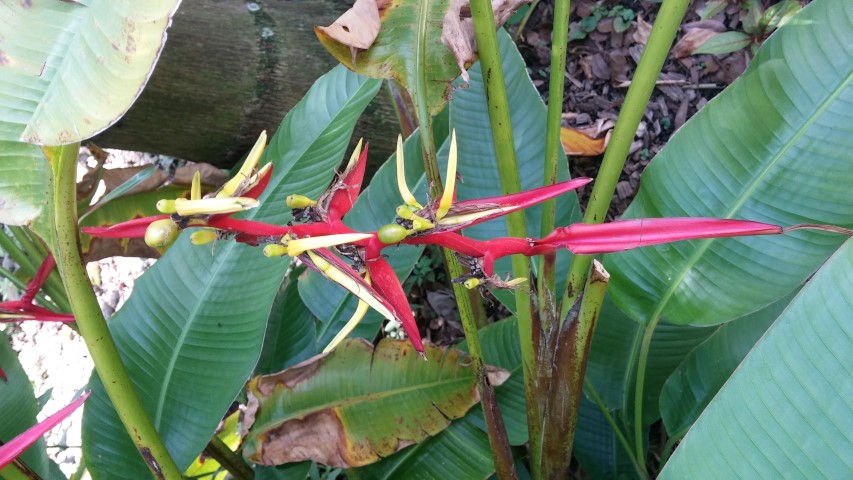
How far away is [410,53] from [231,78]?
779mm

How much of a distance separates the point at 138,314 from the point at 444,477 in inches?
19.1

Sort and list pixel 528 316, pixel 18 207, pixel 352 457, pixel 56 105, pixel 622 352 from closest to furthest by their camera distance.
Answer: pixel 56 105 < pixel 18 207 < pixel 528 316 < pixel 352 457 < pixel 622 352

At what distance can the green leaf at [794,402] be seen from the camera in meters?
0.44

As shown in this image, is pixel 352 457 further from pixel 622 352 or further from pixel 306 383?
pixel 622 352

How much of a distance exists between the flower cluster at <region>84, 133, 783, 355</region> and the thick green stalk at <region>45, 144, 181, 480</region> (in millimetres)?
170

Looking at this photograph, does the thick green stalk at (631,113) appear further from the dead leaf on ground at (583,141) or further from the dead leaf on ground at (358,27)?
the dead leaf on ground at (583,141)

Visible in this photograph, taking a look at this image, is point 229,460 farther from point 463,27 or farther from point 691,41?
point 691,41

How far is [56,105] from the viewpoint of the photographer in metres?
0.42

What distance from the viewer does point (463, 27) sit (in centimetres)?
65

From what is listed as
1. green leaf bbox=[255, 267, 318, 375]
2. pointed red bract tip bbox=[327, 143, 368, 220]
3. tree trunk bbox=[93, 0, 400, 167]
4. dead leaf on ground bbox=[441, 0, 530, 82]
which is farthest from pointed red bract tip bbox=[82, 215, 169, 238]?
tree trunk bbox=[93, 0, 400, 167]

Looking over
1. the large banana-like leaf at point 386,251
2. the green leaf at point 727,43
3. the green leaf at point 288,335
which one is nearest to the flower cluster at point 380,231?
the large banana-like leaf at point 386,251

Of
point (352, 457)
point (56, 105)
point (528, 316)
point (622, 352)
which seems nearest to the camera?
point (56, 105)

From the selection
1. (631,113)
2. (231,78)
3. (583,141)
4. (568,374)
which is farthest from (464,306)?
(231,78)

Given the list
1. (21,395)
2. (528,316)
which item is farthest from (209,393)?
(528,316)
